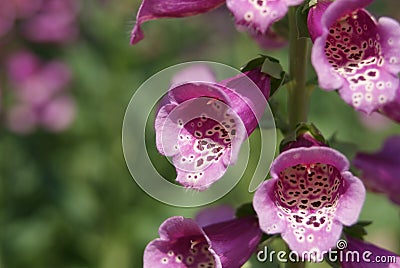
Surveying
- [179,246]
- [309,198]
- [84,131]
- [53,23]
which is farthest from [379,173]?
[53,23]

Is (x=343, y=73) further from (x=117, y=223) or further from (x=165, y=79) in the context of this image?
(x=117, y=223)

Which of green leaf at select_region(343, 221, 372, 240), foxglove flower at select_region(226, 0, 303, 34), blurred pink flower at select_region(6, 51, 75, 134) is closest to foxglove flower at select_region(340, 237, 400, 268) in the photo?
green leaf at select_region(343, 221, 372, 240)

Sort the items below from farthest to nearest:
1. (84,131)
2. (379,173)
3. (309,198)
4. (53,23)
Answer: (53,23) < (84,131) < (379,173) < (309,198)

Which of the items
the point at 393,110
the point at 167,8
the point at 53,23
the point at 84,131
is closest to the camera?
the point at 167,8

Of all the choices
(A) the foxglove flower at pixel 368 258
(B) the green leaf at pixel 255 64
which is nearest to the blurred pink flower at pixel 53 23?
(B) the green leaf at pixel 255 64

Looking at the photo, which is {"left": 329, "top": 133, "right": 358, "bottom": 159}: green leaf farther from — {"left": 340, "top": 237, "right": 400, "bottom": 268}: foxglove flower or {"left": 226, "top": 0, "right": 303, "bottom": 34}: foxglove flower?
{"left": 226, "top": 0, "right": 303, "bottom": 34}: foxglove flower

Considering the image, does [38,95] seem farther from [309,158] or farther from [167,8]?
[309,158]
